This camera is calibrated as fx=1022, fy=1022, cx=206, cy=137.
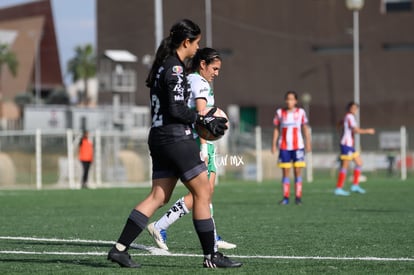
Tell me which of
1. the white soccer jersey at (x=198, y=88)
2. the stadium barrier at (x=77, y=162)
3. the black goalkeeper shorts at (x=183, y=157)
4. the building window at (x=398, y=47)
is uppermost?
the building window at (x=398, y=47)

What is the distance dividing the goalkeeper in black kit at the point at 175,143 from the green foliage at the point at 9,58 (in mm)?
90691

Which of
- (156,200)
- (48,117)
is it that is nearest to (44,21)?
(48,117)

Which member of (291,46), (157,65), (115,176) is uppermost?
(291,46)

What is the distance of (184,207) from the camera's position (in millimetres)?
10477

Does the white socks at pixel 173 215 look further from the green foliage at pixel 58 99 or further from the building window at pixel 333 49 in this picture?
the green foliage at pixel 58 99

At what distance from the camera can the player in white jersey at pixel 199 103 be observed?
9.81 metres

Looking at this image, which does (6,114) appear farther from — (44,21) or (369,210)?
(369,210)

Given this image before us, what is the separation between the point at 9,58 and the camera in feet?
319

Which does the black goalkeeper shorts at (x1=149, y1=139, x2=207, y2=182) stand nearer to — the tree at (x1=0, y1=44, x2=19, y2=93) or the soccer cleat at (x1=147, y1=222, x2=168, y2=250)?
the soccer cleat at (x1=147, y1=222, x2=168, y2=250)

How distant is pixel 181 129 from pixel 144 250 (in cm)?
239

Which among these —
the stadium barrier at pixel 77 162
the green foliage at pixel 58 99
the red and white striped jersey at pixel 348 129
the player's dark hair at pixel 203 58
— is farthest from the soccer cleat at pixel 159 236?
the green foliage at pixel 58 99

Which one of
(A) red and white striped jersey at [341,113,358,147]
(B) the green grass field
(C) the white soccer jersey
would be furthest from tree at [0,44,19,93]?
(C) the white soccer jersey

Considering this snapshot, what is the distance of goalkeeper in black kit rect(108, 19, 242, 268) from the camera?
27.5 ft

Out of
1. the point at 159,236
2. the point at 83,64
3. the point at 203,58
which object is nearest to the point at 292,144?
the point at 203,58
